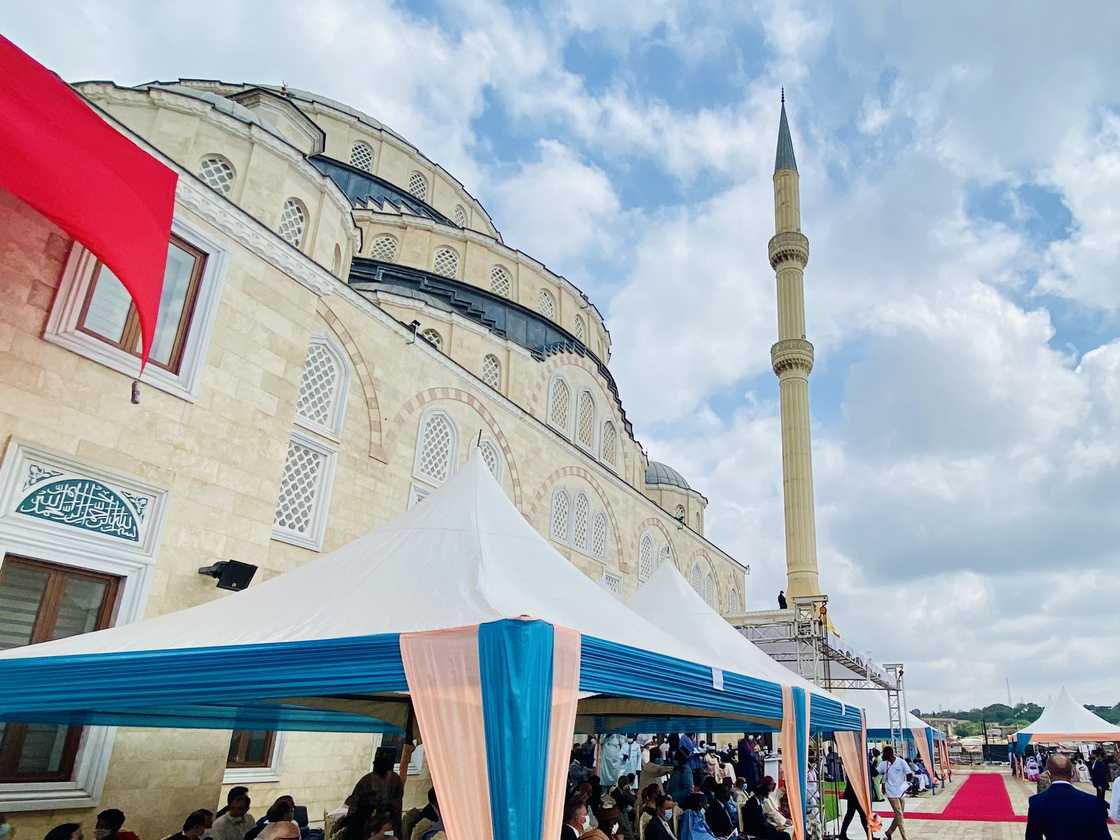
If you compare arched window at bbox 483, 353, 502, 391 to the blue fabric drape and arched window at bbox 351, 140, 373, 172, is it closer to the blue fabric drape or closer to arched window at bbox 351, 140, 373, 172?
arched window at bbox 351, 140, 373, 172

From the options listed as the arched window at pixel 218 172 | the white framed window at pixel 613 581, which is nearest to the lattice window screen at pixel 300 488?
the arched window at pixel 218 172

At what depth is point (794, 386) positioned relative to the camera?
75.4ft

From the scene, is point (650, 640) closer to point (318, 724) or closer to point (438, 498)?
point (438, 498)

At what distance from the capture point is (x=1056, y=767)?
13.2 feet

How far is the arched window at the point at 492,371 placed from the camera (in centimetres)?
1365

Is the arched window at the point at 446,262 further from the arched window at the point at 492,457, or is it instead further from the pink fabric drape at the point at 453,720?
the pink fabric drape at the point at 453,720

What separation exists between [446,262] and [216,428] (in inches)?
436

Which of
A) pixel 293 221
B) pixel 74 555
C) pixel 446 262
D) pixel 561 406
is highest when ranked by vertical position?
pixel 446 262

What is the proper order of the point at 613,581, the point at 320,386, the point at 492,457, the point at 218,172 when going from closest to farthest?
the point at 218,172 → the point at 320,386 → the point at 492,457 → the point at 613,581

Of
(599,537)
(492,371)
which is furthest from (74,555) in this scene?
(599,537)

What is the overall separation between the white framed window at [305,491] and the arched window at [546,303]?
10.1 meters

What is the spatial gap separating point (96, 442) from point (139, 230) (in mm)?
1495

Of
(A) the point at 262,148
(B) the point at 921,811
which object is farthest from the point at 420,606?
(B) the point at 921,811

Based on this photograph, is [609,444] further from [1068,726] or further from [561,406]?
[1068,726]
